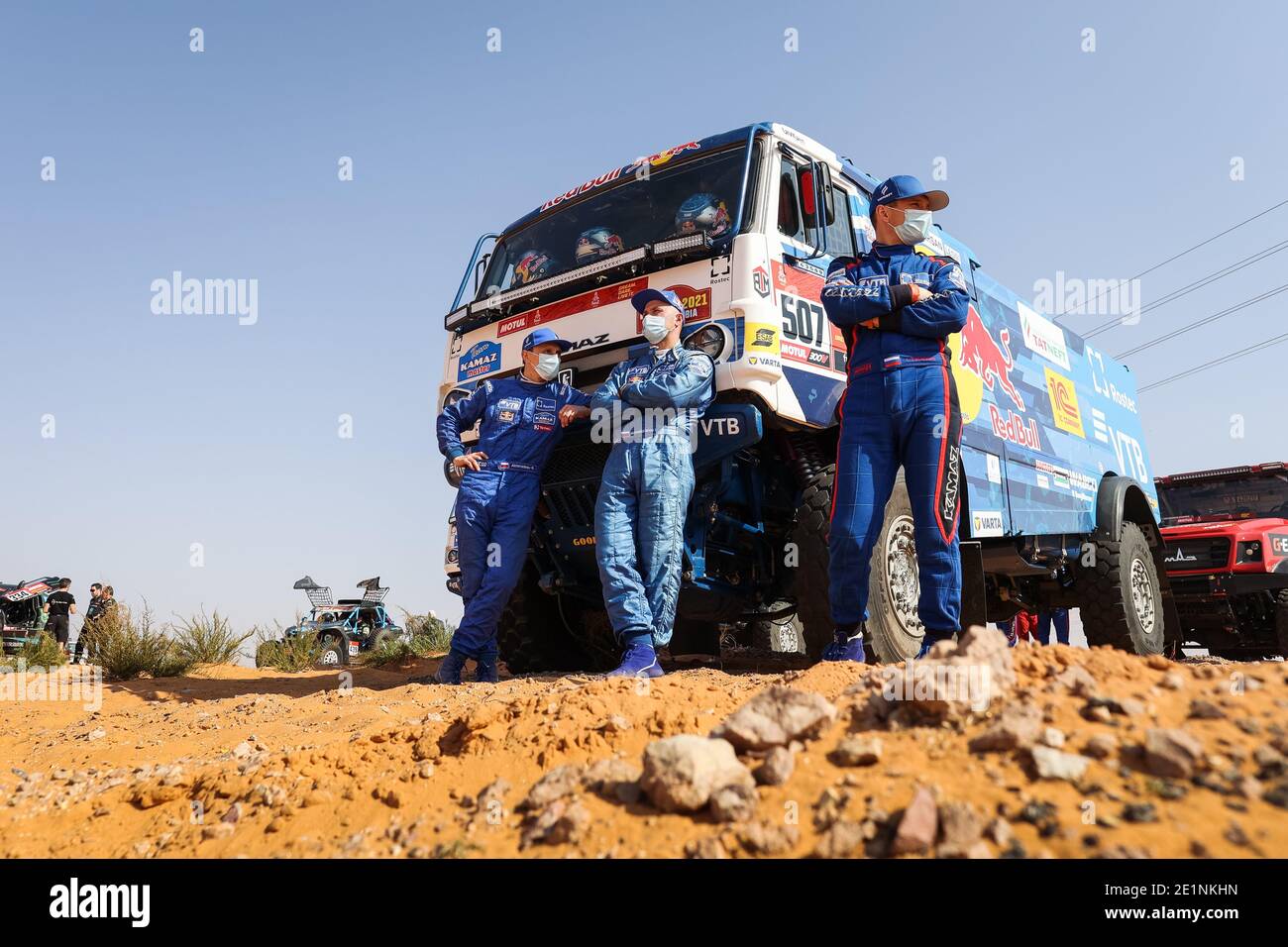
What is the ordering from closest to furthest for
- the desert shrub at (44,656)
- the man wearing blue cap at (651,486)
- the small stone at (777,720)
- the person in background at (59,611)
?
the small stone at (777,720)
the man wearing blue cap at (651,486)
the desert shrub at (44,656)
the person in background at (59,611)

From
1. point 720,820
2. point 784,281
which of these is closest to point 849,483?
point 784,281

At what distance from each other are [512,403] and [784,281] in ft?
5.64

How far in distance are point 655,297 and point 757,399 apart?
76 cm

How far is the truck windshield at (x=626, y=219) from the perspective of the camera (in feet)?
16.3

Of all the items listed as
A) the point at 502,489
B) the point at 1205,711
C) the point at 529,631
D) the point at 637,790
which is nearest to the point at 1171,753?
the point at 1205,711

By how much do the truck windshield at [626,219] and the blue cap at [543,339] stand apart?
54 cm

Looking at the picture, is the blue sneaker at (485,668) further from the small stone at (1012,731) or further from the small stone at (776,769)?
the small stone at (1012,731)

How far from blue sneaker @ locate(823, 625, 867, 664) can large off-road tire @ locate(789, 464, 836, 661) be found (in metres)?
0.36

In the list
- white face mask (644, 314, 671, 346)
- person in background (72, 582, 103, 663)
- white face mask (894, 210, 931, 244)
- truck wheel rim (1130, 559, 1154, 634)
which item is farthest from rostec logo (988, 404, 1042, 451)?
person in background (72, 582, 103, 663)

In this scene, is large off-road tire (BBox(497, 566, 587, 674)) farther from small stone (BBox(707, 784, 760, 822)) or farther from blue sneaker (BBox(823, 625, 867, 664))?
small stone (BBox(707, 784, 760, 822))

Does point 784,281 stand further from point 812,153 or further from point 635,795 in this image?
point 635,795

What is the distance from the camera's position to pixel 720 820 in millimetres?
1817

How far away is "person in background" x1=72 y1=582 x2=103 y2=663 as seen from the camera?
9461mm
